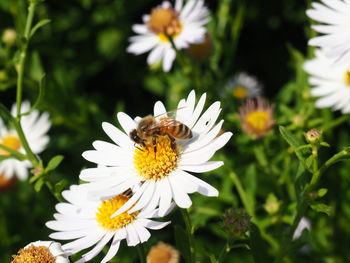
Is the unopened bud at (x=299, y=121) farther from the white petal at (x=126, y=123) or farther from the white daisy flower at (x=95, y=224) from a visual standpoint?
the white daisy flower at (x=95, y=224)

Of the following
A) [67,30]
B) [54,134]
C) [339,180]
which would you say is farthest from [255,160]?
[67,30]

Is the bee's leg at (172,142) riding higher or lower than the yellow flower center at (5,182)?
lower

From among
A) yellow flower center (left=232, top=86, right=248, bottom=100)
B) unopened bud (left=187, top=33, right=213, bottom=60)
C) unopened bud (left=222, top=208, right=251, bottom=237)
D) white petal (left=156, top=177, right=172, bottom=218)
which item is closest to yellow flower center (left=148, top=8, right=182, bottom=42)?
unopened bud (left=187, top=33, right=213, bottom=60)

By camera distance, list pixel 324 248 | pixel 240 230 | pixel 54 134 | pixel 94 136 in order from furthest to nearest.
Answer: pixel 54 134 → pixel 94 136 → pixel 324 248 → pixel 240 230

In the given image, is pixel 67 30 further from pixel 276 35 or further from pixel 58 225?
pixel 58 225

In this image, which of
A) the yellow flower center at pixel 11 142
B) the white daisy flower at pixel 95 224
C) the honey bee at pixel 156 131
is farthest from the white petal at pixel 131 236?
the yellow flower center at pixel 11 142

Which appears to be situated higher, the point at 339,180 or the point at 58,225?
the point at 58,225
